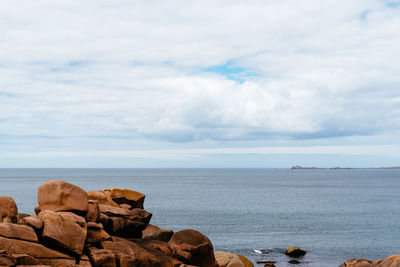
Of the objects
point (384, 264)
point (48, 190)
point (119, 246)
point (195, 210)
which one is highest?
point (48, 190)

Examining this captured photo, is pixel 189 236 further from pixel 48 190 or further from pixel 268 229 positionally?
pixel 268 229

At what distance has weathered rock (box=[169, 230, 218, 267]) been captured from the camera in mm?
26312

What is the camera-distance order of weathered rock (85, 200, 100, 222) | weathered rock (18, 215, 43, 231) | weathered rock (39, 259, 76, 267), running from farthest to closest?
weathered rock (85, 200, 100, 222) < weathered rock (18, 215, 43, 231) < weathered rock (39, 259, 76, 267)

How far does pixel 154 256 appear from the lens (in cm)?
2467

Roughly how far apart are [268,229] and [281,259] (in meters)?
23.9

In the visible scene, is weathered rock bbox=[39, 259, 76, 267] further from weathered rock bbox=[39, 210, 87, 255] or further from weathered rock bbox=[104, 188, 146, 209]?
weathered rock bbox=[104, 188, 146, 209]

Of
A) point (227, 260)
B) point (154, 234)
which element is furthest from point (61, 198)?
Result: point (227, 260)

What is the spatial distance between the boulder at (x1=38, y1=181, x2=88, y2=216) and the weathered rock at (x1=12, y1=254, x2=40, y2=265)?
14.4 ft

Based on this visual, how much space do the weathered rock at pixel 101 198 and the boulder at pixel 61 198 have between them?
4213mm

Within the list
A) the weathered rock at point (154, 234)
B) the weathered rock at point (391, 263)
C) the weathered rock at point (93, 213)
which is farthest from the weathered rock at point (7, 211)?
the weathered rock at point (391, 263)

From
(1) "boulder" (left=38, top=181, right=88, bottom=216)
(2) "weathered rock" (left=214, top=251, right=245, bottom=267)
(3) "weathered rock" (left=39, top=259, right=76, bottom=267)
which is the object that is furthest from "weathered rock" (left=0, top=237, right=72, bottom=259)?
(2) "weathered rock" (left=214, top=251, right=245, bottom=267)

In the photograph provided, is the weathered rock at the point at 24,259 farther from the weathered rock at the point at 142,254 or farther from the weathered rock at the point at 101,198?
the weathered rock at the point at 101,198

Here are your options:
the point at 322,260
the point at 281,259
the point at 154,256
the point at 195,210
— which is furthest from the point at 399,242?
the point at 154,256

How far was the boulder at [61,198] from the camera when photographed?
24484mm
